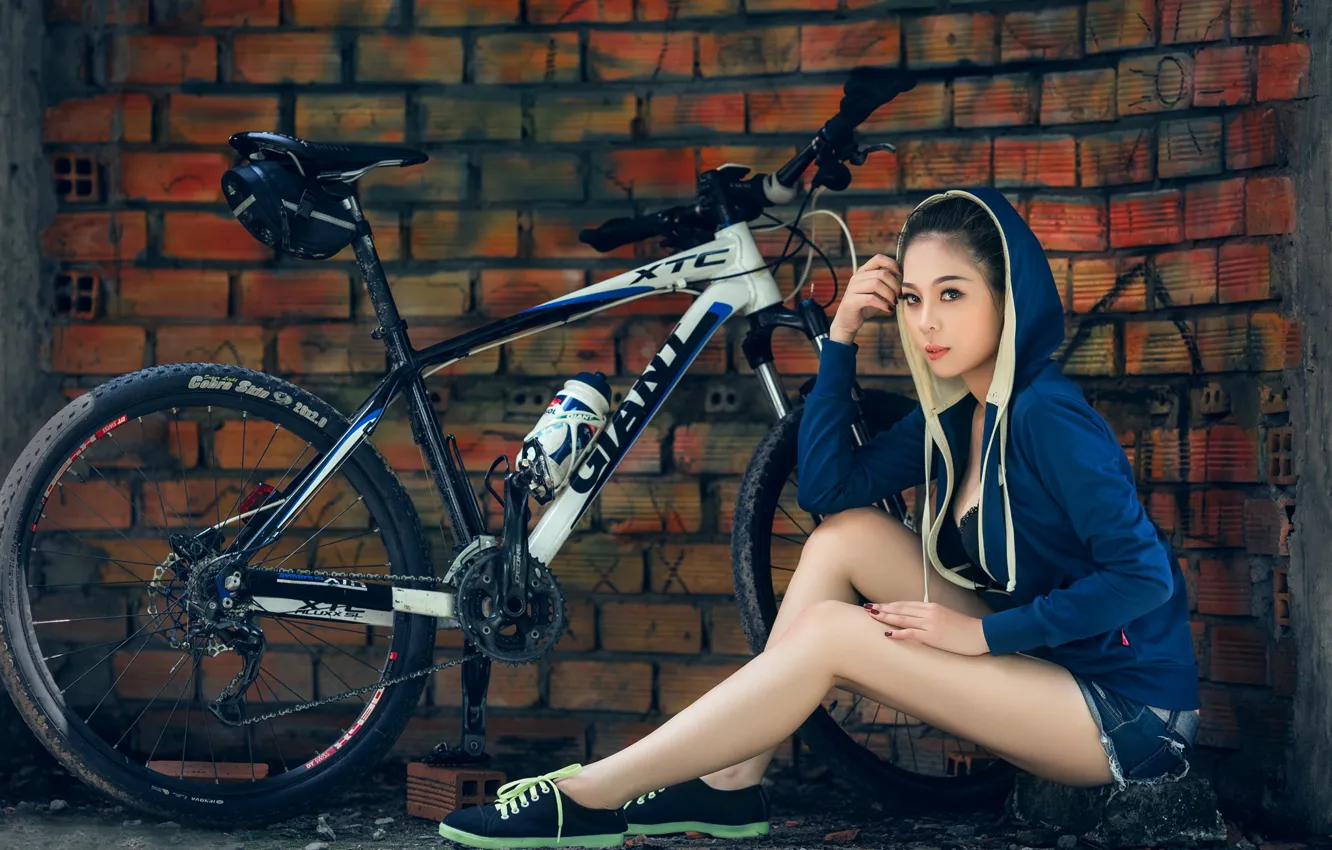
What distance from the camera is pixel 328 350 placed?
2578 millimetres

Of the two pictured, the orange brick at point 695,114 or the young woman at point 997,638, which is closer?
the young woman at point 997,638

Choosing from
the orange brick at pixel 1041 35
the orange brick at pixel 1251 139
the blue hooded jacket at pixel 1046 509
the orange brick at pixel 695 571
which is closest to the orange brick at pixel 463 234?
the orange brick at pixel 695 571

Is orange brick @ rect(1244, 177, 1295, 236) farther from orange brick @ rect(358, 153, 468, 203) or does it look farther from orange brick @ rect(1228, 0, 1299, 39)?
orange brick @ rect(358, 153, 468, 203)

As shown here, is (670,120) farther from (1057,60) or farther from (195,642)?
(195,642)

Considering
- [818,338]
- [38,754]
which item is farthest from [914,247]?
[38,754]

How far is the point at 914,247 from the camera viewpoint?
197 centimetres

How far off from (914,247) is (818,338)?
0.34 metres

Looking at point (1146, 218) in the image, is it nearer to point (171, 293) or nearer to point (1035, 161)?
point (1035, 161)

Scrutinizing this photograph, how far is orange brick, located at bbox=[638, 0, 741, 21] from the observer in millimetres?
2529

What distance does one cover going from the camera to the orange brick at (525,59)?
2.56m

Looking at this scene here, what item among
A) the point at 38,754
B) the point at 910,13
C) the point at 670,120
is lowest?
the point at 38,754

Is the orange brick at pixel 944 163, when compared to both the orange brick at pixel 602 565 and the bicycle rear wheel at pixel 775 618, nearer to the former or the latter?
the bicycle rear wheel at pixel 775 618

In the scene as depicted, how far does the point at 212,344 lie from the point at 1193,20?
6.59 ft

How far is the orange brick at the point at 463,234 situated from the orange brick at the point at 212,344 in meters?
0.38
